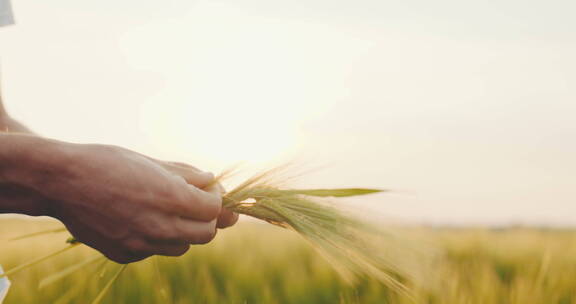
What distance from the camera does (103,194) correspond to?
1.08m

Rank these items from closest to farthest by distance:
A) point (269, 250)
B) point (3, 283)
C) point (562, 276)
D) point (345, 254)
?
point (345, 254) < point (3, 283) < point (562, 276) < point (269, 250)

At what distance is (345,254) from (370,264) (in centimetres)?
6

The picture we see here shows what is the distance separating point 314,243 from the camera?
1.29m

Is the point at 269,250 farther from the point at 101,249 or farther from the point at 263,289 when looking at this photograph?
the point at 101,249

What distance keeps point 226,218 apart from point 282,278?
0.95 m

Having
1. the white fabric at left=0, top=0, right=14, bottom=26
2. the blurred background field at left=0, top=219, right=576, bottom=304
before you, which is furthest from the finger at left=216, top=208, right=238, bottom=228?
the white fabric at left=0, top=0, right=14, bottom=26

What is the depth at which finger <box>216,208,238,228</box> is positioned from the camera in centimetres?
143

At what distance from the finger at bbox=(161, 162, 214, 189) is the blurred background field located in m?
0.38

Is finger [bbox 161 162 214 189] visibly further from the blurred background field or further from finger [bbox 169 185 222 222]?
the blurred background field

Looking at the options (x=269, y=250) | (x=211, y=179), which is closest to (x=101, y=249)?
(x=211, y=179)

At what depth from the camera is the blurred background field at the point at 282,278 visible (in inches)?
74.5

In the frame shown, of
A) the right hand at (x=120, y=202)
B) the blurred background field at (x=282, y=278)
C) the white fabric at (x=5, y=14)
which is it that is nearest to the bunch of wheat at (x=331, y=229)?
the right hand at (x=120, y=202)

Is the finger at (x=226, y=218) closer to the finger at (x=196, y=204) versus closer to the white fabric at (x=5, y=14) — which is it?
the finger at (x=196, y=204)

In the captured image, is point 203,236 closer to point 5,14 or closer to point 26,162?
point 26,162
